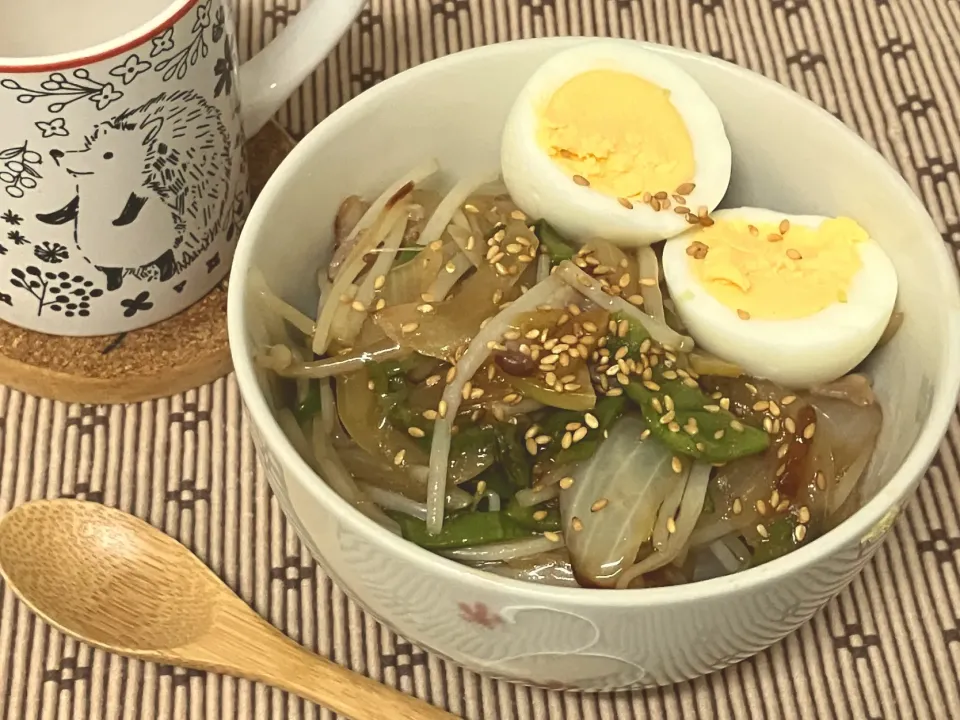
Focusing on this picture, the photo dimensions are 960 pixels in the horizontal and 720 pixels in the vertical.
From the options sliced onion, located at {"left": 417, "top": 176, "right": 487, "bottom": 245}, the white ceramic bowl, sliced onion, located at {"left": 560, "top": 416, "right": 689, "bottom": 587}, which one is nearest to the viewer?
the white ceramic bowl


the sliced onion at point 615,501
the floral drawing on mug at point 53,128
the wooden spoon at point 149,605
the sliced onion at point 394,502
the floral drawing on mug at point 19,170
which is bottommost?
the wooden spoon at point 149,605

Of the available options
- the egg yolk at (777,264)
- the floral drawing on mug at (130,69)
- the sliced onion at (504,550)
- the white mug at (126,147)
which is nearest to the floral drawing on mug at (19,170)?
the white mug at (126,147)

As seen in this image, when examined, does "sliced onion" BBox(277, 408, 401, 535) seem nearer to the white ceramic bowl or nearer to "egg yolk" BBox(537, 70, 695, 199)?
the white ceramic bowl

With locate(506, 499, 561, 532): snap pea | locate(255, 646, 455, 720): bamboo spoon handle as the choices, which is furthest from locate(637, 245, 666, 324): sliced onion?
locate(255, 646, 455, 720): bamboo spoon handle

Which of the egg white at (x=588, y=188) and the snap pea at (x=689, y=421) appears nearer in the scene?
the snap pea at (x=689, y=421)

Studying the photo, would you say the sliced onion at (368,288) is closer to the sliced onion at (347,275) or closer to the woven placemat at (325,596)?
the sliced onion at (347,275)
